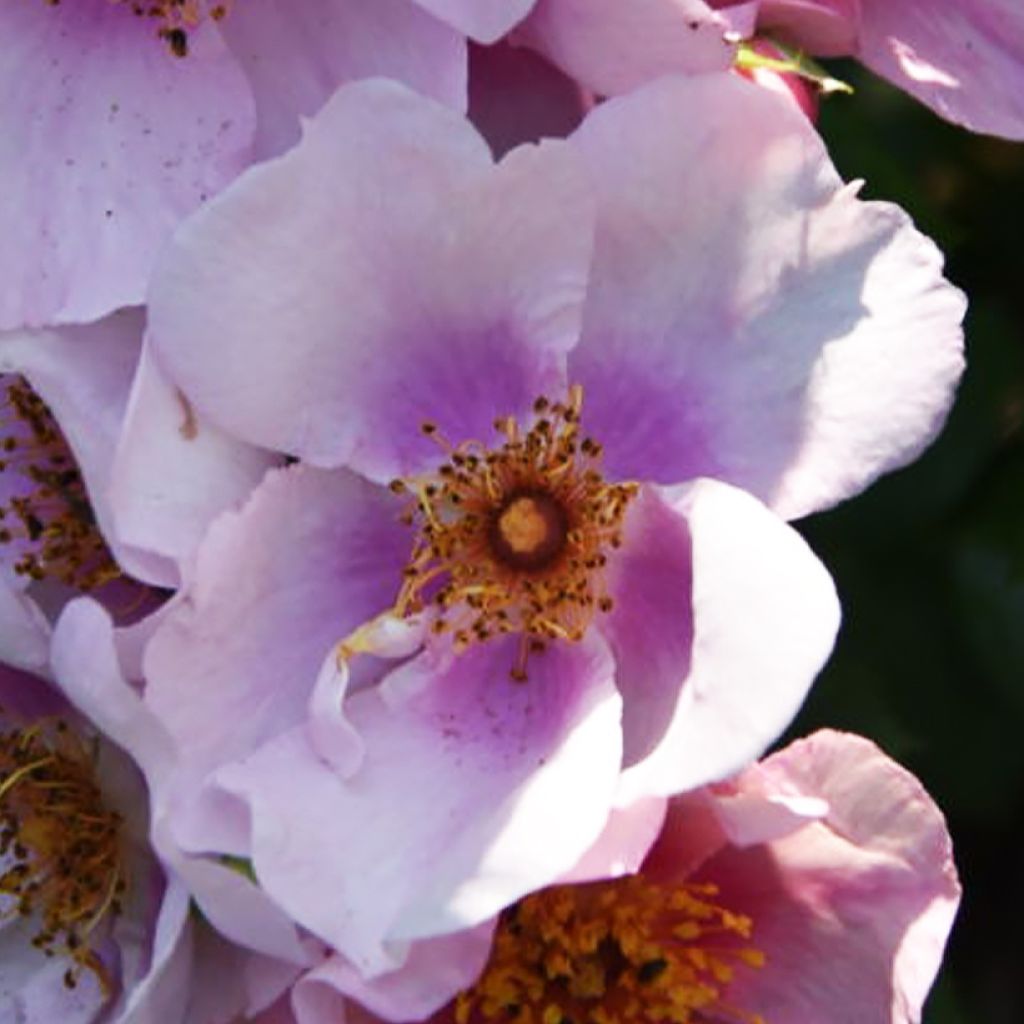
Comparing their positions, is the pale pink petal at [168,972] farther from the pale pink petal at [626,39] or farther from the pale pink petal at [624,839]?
the pale pink petal at [626,39]

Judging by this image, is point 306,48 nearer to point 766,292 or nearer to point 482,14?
point 482,14

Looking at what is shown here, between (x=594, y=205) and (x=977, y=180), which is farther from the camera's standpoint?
(x=977, y=180)

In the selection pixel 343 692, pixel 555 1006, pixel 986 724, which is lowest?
pixel 986 724

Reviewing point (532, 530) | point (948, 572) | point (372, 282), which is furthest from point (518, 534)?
point (948, 572)

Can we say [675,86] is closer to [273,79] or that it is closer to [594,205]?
[594,205]

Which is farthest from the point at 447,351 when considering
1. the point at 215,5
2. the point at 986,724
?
the point at 986,724

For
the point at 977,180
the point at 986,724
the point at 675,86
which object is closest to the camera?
the point at 675,86

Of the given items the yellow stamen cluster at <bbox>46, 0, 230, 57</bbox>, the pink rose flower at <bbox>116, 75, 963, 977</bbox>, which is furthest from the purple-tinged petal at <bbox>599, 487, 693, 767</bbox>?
the yellow stamen cluster at <bbox>46, 0, 230, 57</bbox>

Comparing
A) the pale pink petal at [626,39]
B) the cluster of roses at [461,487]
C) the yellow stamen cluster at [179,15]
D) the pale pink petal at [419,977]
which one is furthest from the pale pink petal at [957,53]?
the pale pink petal at [419,977]
